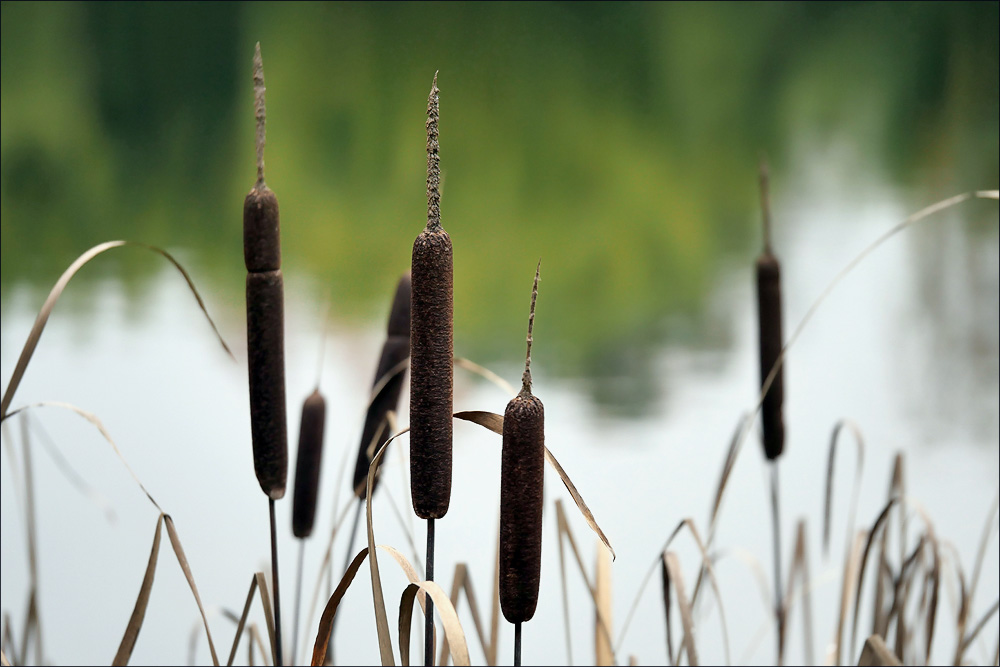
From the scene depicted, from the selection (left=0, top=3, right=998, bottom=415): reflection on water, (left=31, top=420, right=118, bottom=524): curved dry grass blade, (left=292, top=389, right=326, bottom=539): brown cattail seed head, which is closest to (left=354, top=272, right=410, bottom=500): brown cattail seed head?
(left=292, top=389, right=326, bottom=539): brown cattail seed head

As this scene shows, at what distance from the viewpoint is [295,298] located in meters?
5.21

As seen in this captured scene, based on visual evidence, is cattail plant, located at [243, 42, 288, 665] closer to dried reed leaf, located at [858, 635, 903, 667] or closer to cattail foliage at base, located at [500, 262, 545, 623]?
cattail foliage at base, located at [500, 262, 545, 623]

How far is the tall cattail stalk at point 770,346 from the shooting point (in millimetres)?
1089

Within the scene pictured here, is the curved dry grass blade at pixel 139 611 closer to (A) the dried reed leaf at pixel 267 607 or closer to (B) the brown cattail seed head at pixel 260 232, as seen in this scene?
(A) the dried reed leaf at pixel 267 607

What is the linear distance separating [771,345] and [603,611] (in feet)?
1.23

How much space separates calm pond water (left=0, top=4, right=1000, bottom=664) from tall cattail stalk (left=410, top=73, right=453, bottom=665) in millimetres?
440

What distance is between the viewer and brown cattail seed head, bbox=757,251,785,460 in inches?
42.9

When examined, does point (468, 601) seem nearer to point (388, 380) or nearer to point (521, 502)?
point (388, 380)

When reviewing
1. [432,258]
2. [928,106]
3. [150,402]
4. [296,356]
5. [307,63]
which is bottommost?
[432,258]

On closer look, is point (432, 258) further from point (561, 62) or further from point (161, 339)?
point (561, 62)

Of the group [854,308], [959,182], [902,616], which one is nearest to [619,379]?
[854,308]

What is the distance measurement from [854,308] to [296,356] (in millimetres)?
2997

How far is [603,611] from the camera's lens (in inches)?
40.4

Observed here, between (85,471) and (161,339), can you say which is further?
(161,339)
